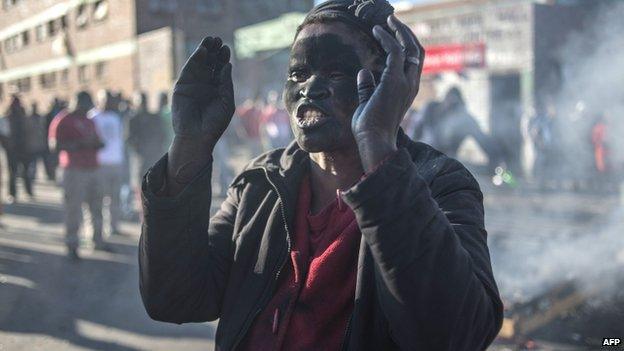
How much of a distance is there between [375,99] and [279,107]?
36.7 feet

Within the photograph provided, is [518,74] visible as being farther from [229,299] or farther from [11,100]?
[229,299]

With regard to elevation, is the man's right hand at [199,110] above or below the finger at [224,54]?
below

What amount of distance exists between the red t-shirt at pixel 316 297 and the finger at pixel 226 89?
0.38m

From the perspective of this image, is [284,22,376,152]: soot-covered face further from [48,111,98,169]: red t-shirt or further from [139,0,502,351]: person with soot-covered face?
[48,111,98,169]: red t-shirt

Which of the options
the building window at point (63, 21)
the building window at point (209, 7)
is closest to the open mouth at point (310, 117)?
the building window at point (63, 21)

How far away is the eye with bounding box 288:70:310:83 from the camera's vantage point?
61.6 inches

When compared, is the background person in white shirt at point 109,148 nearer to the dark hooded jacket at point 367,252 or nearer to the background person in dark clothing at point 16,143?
the background person in dark clothing at point 16,143

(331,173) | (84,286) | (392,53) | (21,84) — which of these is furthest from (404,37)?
(21,84)

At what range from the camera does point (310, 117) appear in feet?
4.96

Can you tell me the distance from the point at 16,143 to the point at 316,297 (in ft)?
35.6

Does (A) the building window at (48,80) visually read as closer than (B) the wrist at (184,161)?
No

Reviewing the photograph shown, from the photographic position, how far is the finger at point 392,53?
1.28 m

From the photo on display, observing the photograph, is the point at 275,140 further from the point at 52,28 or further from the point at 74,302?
the point at 74,302

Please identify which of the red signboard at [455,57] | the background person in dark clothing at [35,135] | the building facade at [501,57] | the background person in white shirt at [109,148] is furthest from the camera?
the red signboard at [455,57]
